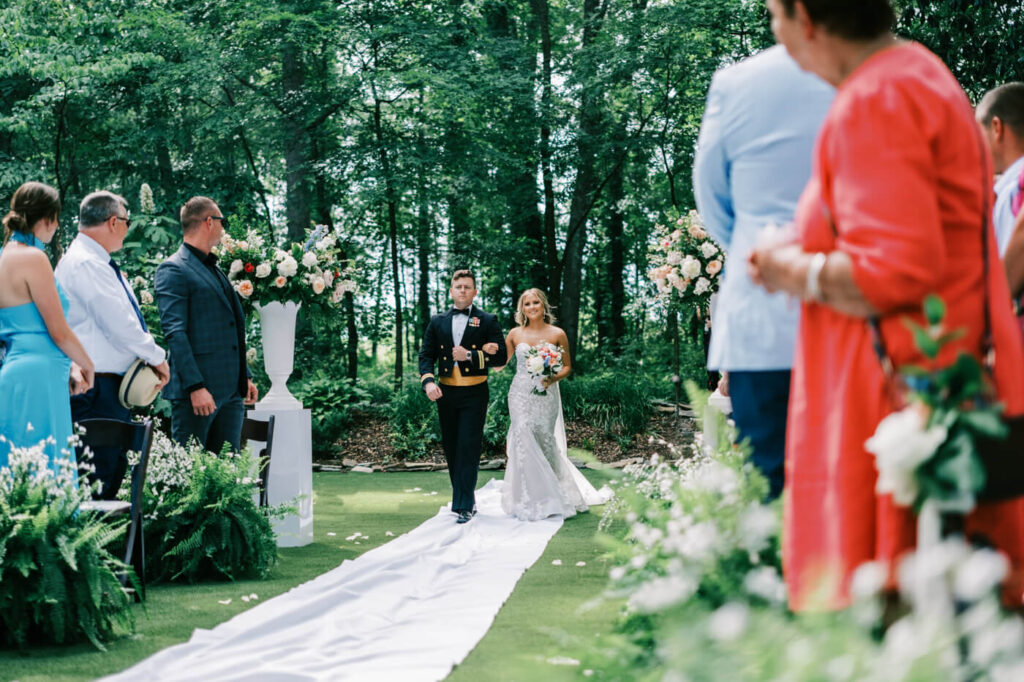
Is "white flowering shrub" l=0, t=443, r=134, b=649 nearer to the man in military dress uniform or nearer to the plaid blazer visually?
the plaid blazer

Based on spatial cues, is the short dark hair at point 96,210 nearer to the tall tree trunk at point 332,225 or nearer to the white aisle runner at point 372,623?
the white aisle runner at point 372,623

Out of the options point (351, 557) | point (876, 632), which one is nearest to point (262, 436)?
point (351, 557)

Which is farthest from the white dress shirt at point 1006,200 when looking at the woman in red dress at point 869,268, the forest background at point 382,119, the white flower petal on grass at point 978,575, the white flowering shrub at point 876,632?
the forest background at point 382,119

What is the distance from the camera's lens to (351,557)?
6.86 m

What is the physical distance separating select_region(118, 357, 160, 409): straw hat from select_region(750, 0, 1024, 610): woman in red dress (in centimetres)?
479

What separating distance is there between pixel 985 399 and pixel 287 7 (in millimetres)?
15643

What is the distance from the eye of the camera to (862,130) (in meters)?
1.81

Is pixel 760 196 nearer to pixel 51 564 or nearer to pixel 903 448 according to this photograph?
pixel 903 448

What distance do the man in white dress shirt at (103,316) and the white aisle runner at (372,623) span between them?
1.58 m

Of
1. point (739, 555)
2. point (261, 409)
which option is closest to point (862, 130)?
point (739, 555)

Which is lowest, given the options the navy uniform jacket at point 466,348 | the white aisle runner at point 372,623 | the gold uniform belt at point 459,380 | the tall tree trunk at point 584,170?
the white aisle runner at point 372,623

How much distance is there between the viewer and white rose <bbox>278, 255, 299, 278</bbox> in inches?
292

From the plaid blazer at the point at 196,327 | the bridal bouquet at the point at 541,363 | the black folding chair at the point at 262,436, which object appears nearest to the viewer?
the plaid blazer at the point at 196,327

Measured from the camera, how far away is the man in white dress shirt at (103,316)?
568 centimetres
